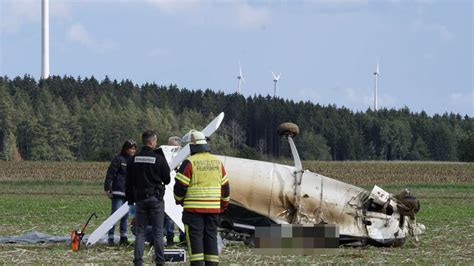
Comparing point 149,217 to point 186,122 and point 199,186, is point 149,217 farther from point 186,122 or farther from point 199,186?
point 186,122

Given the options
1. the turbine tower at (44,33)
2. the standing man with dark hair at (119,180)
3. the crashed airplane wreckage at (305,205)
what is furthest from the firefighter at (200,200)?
the turbine tower at (44,33)

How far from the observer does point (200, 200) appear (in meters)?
12.5

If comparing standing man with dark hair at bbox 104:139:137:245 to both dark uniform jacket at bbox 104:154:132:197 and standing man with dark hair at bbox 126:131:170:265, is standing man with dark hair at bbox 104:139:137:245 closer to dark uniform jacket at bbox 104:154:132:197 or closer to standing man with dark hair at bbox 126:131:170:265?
dark uniform jacket at bbox 104:154:132:197

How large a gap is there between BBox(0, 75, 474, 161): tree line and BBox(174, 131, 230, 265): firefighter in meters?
90.6

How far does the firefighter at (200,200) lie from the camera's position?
40.7ft

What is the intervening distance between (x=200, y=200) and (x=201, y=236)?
44 centimetres

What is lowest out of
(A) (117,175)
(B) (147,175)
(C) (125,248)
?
(C) (125,248)

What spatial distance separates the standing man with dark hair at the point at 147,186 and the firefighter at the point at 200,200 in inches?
42.8

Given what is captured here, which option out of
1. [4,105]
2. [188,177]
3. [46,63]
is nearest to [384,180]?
[46,63]

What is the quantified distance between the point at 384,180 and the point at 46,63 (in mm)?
41726

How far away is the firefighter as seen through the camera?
40.7 feet

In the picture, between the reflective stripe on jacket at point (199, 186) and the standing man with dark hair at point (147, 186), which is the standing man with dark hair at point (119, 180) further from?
the reflective stripe on jacket at point (199, 186)

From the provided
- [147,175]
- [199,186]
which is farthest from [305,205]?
[199,186]

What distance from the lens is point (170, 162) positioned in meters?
16.5
